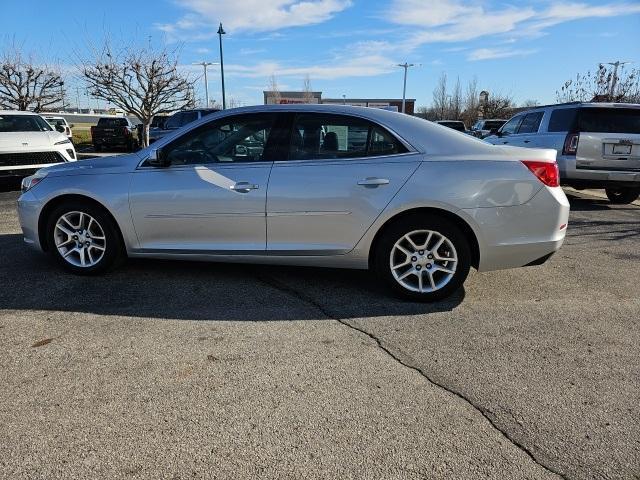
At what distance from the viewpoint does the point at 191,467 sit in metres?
2.28

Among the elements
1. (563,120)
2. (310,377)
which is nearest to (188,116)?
(563,120)

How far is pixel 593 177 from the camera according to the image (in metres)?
8.56

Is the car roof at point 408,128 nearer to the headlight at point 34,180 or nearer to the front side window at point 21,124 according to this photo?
the headlight at point 34,180

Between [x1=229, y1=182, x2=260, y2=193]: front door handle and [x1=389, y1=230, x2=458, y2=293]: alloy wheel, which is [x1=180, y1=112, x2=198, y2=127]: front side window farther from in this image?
[x1=389, y1=230, x2=458, y2=293]: alloy wheel

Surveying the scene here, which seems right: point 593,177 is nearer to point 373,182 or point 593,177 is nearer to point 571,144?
point 571,144

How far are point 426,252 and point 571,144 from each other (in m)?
5.70

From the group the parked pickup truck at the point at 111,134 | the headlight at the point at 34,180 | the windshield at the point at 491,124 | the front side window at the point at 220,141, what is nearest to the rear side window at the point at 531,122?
the front side window at the point at 220,141

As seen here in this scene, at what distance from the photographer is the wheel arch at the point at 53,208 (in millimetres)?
4715

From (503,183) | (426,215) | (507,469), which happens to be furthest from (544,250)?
(507,469)

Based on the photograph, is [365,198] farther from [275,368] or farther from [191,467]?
[191,467]

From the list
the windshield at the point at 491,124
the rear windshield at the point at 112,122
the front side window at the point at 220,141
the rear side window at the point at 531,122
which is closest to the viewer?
the front side window at the point at 220,141

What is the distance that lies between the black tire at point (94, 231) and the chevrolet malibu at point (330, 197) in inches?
0.6

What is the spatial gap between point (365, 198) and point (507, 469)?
238 cm

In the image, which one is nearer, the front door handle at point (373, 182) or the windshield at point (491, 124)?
the front door handle at point (373, 182)
